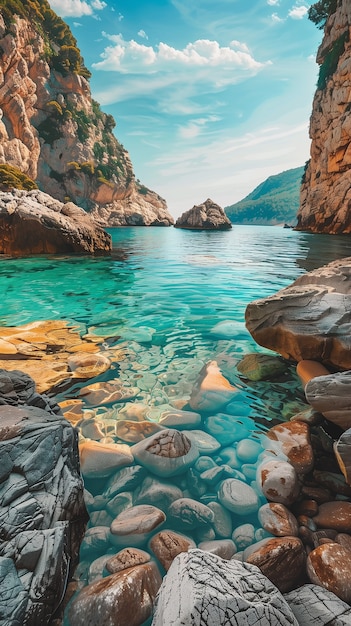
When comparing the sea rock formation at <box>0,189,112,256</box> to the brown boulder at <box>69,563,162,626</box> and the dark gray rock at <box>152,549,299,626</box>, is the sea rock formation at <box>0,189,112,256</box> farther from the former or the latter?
the dark gray rock at <box>152,549,299,626</box>

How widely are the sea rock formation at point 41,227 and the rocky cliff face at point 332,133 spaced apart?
91.2 feet

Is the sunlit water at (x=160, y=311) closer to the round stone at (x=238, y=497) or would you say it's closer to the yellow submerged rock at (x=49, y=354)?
the yellow submerged rock at (x=49, y=354)

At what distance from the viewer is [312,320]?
169 inches

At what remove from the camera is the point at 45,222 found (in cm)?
1608

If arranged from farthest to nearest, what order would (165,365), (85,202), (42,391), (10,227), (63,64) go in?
1. (85,202)
2. (63,64)
3. (10,227)
4. (165,365)
5. (42,391)

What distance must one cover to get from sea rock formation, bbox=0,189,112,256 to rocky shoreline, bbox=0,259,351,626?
14.2 metres

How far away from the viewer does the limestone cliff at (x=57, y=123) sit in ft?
139

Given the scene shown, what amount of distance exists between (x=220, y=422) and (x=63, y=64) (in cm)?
7487

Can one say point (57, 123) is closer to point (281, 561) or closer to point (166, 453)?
point (166, 453)

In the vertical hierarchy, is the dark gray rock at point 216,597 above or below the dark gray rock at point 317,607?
above

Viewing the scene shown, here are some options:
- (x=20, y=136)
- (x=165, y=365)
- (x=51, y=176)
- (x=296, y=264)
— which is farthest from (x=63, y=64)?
(x=165, y=365)

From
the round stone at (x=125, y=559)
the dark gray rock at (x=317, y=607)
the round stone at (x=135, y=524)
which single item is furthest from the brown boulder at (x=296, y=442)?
the round stone at (x=125, y=559)

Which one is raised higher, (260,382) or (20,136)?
(20,136)

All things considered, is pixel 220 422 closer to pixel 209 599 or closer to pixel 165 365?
pixel 165 365
